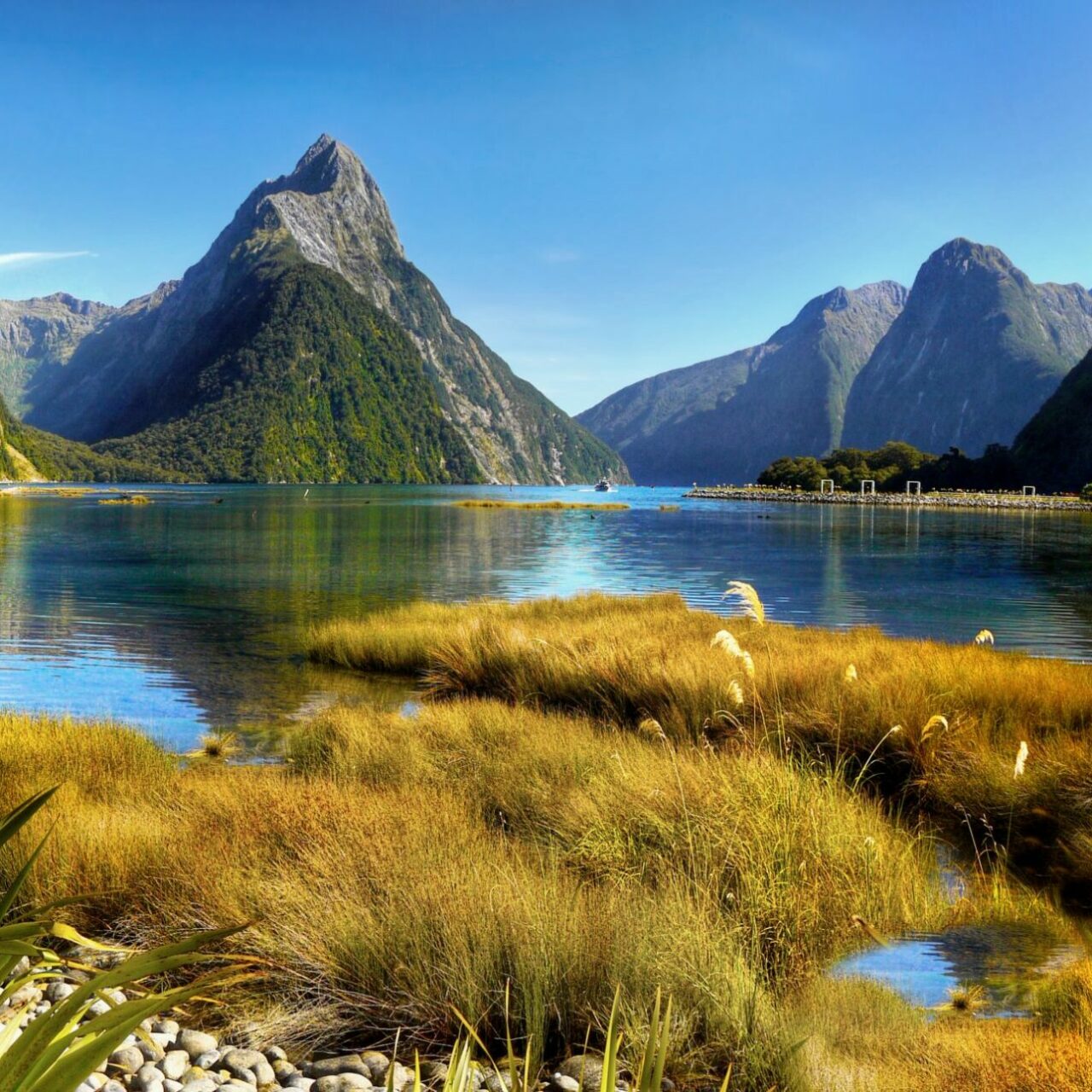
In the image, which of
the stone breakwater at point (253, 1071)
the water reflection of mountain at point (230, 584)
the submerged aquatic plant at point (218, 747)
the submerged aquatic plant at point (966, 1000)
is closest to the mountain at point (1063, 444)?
the water reflection of mountain at point (230, 584)

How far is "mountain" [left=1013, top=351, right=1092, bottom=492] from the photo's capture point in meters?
134

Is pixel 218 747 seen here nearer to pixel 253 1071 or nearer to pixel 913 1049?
pixel 253 1071

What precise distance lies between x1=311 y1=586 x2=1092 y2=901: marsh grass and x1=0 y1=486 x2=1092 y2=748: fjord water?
105 inches

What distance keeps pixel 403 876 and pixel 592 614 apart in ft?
47.1

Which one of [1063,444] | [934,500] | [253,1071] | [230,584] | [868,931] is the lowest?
[230,584]

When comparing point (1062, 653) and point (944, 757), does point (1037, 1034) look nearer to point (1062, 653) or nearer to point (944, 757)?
point (944, 757)

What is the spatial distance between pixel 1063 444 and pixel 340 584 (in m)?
139

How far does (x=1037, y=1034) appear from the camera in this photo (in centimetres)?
352

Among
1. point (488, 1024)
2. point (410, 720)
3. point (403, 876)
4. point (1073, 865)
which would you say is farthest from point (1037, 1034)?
point (410, 720)

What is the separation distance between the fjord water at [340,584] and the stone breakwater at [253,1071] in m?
7.69

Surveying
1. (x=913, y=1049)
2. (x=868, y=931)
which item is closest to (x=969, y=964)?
(x=868, y=931)

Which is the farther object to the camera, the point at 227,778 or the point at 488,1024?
the point at 227,778

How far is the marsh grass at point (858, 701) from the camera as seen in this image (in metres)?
7.07

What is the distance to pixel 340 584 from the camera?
98.3ft
